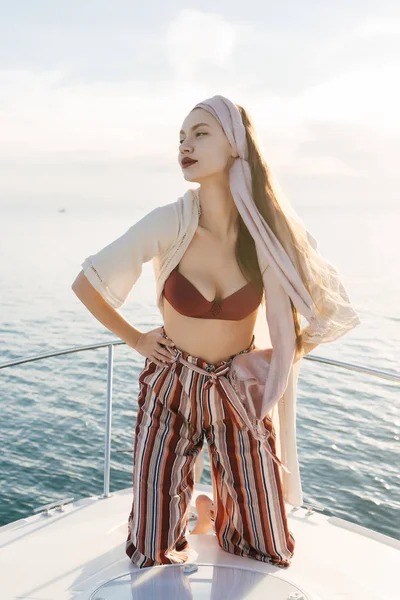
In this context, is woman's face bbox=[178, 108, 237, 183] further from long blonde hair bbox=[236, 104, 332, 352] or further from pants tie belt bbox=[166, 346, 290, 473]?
pants tie belt bbox=[166, 346, 290, 473]

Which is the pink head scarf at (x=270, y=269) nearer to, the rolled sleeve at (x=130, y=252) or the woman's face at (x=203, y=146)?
the woman's face at (x=203, y=146)

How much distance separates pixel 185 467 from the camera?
7.27ft

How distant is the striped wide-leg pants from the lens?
7.04 ft

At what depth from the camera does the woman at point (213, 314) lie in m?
2.11

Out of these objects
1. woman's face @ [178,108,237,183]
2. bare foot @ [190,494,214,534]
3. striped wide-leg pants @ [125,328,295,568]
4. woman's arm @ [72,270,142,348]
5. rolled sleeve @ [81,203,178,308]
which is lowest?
bare foot @ [190,494,214,534]

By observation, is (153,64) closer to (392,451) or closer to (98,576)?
(392,451)

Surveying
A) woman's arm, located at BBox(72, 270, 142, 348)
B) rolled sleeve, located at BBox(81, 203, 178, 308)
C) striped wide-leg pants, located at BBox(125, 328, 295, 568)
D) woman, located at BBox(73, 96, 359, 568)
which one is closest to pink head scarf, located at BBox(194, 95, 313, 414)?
woman, located at BBox(73, 96, 359, 568)

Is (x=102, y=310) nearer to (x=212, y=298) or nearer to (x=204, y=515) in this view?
(x=212, y=298)

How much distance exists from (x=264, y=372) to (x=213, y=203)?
53 cm

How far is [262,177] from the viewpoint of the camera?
2150 mm

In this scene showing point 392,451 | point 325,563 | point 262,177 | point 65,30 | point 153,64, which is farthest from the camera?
point 65,30

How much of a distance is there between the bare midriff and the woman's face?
0.18 meters

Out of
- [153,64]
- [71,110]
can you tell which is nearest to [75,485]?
[153,64]

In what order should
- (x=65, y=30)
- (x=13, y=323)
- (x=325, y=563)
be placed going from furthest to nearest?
1. (x=65, y=30)
2. (x=13, y=323)
3. (x=325, y=563)
